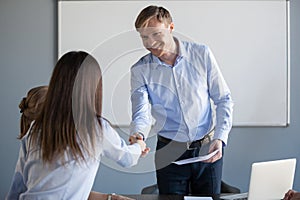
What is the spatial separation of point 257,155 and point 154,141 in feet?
4.22

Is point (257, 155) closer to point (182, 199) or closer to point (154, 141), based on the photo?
point (154, 141)

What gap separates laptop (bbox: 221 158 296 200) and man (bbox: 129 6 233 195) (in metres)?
0.34

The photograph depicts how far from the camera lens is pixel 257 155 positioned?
→ 3.35 metres

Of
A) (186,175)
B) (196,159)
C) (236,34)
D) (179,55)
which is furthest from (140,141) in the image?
(236,34)

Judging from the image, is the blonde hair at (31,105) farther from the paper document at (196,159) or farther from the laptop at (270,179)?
the laptop at (270,179)

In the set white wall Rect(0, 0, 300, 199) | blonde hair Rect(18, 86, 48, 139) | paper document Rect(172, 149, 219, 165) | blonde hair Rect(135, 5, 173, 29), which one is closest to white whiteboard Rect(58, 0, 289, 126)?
white wall Rect(0, 0, 300, 199)

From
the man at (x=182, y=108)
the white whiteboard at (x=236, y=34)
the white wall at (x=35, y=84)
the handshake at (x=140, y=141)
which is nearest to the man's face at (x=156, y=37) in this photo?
the man at (x=182, y=108)

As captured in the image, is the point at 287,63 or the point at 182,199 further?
the point at 287,63

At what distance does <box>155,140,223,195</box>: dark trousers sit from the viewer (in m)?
2.10

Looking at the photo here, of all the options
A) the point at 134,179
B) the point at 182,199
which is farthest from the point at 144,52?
the point at 134,179

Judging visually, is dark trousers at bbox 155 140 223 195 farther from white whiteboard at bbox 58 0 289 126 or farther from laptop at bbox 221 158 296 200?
white whiteboard at bbox 58 0 289 126

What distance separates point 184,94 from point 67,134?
93cm

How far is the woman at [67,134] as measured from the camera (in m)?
1.36

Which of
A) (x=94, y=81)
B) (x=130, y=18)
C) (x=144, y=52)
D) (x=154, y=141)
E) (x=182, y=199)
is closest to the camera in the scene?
(x=94, y=81)
